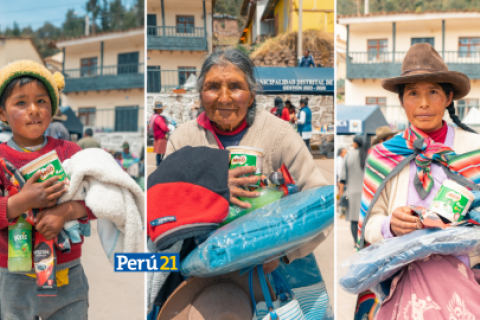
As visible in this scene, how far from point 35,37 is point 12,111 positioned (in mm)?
23427

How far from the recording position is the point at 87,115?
21.0 m

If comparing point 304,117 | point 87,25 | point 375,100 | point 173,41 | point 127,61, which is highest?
point 87,25

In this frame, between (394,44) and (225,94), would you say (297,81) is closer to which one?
(225,94)

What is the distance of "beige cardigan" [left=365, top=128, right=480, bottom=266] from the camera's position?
73.8 inches

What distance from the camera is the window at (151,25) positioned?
2162 mm

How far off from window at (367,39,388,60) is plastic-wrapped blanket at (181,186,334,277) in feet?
75.0

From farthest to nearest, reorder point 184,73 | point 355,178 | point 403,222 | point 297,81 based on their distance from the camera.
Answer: point 355,178 < point 297,81 < point 184,73 < point 403,222

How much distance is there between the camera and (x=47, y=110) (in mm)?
1896

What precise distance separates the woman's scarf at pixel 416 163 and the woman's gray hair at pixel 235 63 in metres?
0.58

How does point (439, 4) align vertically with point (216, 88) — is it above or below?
above

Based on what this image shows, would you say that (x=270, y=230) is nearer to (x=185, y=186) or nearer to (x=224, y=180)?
(x=224, y=180)

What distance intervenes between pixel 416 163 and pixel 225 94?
2.74ft

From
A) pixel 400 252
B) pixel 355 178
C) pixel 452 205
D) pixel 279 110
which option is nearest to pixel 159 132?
pixel 279 110

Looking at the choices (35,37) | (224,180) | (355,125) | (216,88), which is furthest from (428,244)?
(35,37)
